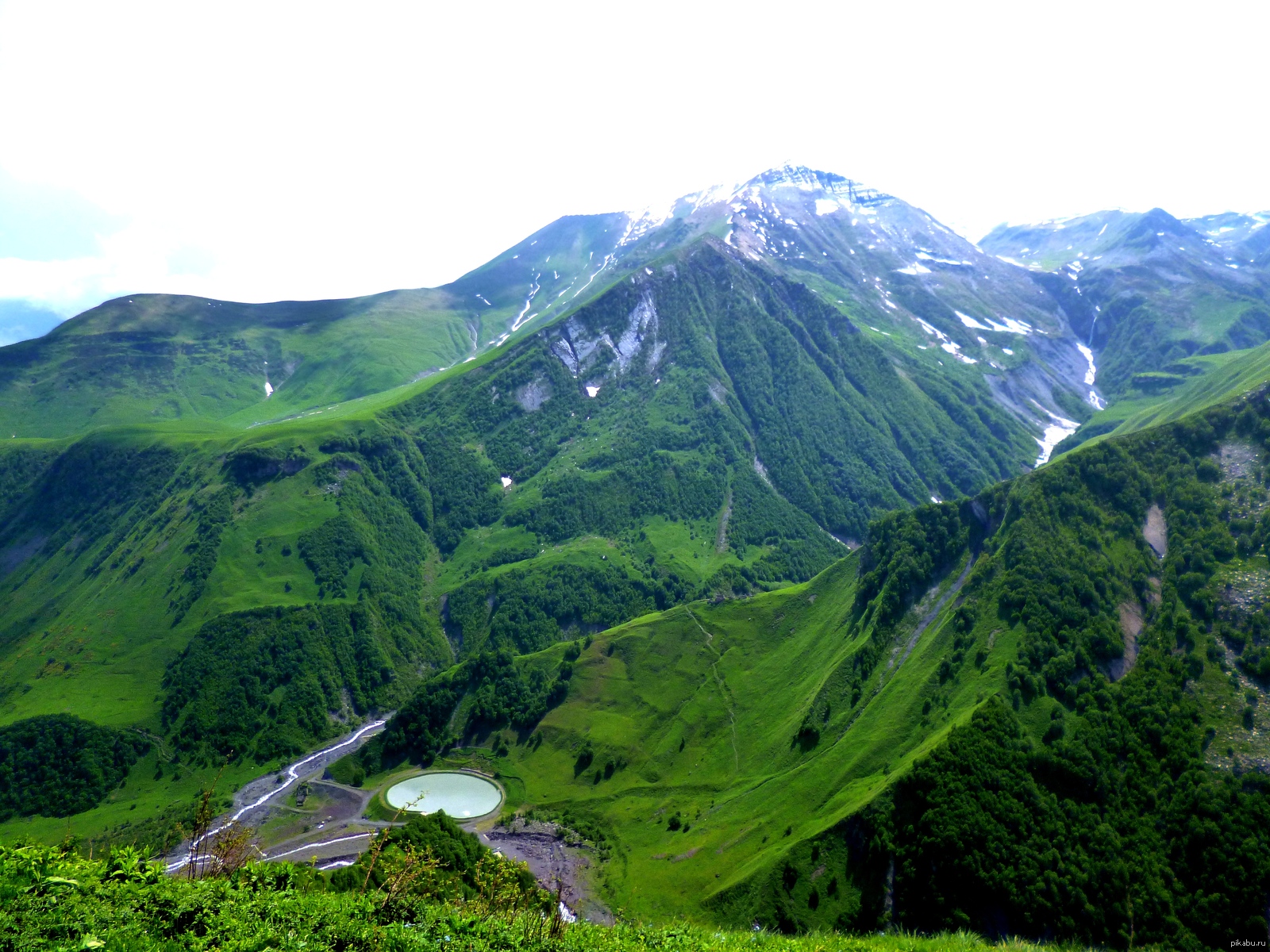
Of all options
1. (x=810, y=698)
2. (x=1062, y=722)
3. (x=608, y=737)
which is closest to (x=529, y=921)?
(x=1062, y=722)

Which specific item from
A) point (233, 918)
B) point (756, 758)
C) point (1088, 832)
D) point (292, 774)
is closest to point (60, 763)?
point (292, 774)

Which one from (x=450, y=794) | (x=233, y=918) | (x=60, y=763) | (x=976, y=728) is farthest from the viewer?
(x=60, y=763)

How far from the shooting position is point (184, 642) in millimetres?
186875

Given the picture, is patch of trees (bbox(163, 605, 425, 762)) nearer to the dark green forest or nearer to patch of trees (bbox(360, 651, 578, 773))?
patch of trees (bbox(360, 651, 578, 773))

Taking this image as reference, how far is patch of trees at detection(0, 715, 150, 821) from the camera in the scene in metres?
150

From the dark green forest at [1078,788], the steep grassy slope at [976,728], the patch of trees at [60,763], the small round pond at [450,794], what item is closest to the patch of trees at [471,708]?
the steep grassy slope at [976,728]

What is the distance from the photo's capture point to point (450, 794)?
138 metres

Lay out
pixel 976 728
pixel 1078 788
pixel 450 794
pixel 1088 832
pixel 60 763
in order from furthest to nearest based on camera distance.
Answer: pixel 60 763
pixel 450 794
pixel 976 728
pixel 1078 788
pixel 1088 832

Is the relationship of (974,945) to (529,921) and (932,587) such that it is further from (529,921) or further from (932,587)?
(932,587)

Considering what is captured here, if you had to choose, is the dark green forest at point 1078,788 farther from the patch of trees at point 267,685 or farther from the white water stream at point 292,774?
the patch of trees at point 267,685

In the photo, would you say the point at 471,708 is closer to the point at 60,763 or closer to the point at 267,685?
the point at 267,685

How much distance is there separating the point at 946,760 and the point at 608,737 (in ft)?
243

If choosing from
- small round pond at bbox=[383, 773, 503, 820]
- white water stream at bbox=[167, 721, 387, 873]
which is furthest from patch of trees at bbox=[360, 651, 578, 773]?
white water stream at bbox=[167, 721, 387, 873]

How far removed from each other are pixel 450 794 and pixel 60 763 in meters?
92.9
